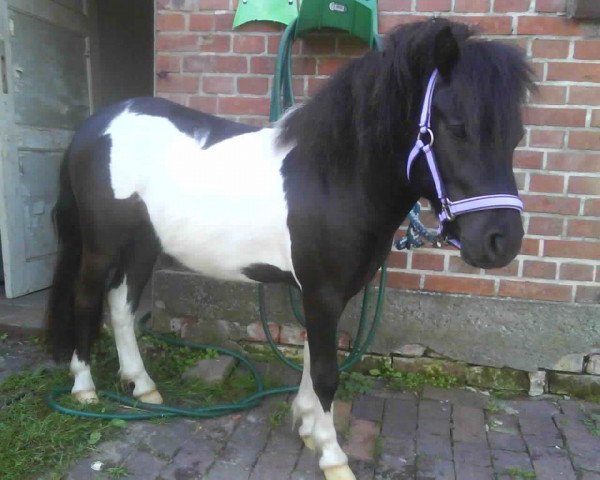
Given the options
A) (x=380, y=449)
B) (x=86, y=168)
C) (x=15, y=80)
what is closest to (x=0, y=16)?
(x=15, y=80)

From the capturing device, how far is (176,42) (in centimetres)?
276

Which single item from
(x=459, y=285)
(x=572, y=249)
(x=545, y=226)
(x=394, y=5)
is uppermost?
(x=394, y=5)

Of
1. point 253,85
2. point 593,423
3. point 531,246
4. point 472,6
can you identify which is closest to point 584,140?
point 531,246

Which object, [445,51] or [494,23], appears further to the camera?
[494,23]

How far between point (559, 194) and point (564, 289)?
47 cm

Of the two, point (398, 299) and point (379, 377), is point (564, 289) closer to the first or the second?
point (398, 299)

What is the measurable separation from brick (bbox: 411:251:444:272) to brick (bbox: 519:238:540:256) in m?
0.40

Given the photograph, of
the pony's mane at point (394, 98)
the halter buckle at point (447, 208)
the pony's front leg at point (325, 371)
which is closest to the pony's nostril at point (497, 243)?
the halter buckle at point (447, 208)

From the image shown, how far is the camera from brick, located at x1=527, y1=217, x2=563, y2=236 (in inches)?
101

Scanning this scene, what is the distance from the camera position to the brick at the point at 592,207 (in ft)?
8.30

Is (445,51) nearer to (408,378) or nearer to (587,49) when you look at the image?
(587,49)

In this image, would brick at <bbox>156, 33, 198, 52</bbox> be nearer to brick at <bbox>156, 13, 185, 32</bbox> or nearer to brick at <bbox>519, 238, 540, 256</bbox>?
brick at <bbox>156, 13, 185, 32</bbox>

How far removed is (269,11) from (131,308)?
62.8 inches

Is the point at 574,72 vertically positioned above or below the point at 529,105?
above
